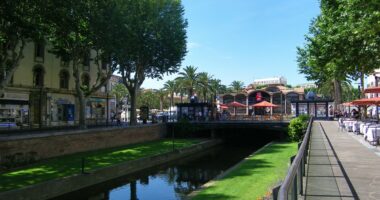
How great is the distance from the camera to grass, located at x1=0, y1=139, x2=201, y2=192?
59.9ft

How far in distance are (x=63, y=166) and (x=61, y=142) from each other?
528cm

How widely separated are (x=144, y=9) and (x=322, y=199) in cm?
3331

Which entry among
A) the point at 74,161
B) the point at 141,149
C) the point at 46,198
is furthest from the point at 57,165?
the point at 141,149

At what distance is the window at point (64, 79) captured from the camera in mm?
45912

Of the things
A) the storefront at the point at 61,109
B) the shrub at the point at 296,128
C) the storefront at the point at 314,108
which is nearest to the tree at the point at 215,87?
the storefront at the point at 314,108

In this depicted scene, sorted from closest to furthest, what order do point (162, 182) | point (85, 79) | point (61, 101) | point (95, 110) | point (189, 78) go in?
point (162, 182), point (61, 101), point (85, 79), point (95, 110), point (189, 78)

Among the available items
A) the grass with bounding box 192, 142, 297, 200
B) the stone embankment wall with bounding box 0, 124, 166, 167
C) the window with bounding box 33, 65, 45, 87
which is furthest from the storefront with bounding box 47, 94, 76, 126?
the grass with bounding box 192, 142, 297, 200

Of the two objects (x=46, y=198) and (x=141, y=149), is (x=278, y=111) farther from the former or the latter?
(x=46, y=198)

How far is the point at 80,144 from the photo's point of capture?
1175 inches

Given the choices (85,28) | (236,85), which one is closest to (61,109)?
(85,28)

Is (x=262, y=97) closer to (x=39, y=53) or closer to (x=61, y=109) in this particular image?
(x=61, y=109)

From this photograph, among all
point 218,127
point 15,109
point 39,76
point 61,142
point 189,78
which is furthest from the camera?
point 189,78

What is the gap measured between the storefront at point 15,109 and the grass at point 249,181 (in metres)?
24.0

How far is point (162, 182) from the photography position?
23641 millimetres
